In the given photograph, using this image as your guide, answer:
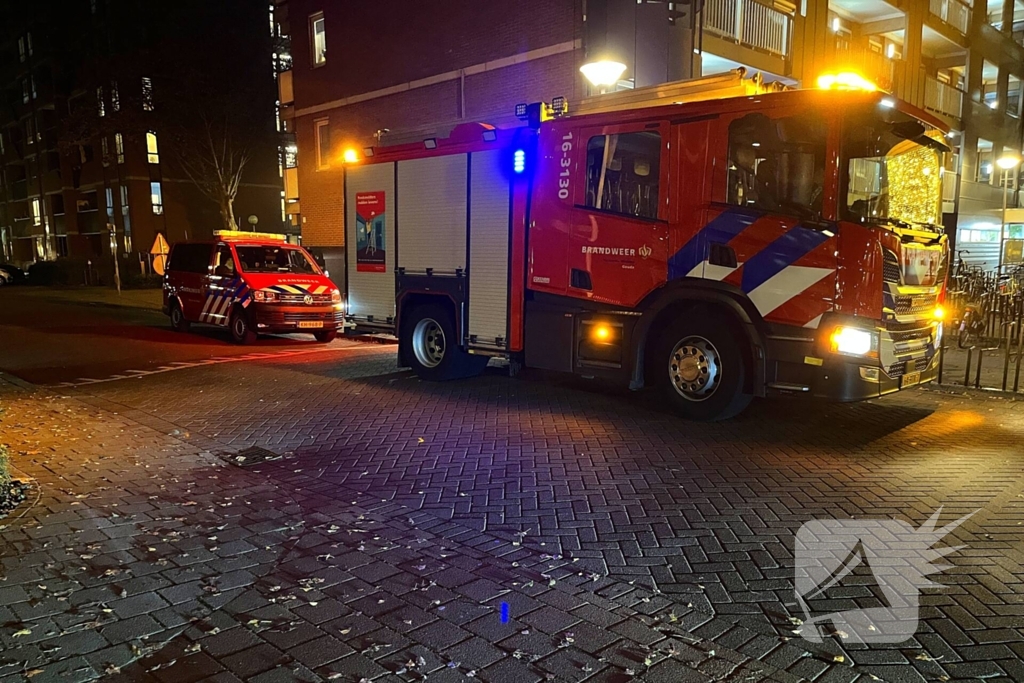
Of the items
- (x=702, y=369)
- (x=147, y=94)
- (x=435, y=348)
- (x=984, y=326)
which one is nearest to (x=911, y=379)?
(x=702, y=369)

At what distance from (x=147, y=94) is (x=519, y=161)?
86.4ft

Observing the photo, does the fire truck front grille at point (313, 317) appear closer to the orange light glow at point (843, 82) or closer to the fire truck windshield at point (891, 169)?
the orange light glow at point (843, 82)

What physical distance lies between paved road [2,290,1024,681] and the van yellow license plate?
505mm

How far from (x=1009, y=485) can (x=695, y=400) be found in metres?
2.69

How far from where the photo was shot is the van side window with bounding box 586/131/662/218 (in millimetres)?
7094

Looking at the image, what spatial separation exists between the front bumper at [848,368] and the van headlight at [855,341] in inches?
2.2

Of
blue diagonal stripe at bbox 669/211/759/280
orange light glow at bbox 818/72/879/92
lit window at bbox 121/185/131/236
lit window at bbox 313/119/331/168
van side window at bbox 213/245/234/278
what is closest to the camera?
orange light glow at bbox 818/72/879/92

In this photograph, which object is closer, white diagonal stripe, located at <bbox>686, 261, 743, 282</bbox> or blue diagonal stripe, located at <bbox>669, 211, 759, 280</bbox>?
blue diagonal stripe, located at <bbox>669, 211, 759, 280</bbox>

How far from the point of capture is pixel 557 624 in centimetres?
330

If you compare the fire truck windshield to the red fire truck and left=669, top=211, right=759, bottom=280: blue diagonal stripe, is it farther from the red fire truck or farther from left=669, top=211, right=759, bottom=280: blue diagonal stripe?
left=669, top=211, right=759, bottom=280: blue diagonal stripe

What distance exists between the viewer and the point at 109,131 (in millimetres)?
29906

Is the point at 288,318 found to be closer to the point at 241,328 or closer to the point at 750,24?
the point at 241,328

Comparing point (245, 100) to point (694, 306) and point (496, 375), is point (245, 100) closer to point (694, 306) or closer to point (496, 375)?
point (496, 375)

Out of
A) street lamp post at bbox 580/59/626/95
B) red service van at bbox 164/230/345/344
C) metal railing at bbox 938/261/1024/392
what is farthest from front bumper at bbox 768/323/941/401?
red service van at bbox 164/230/345/344
